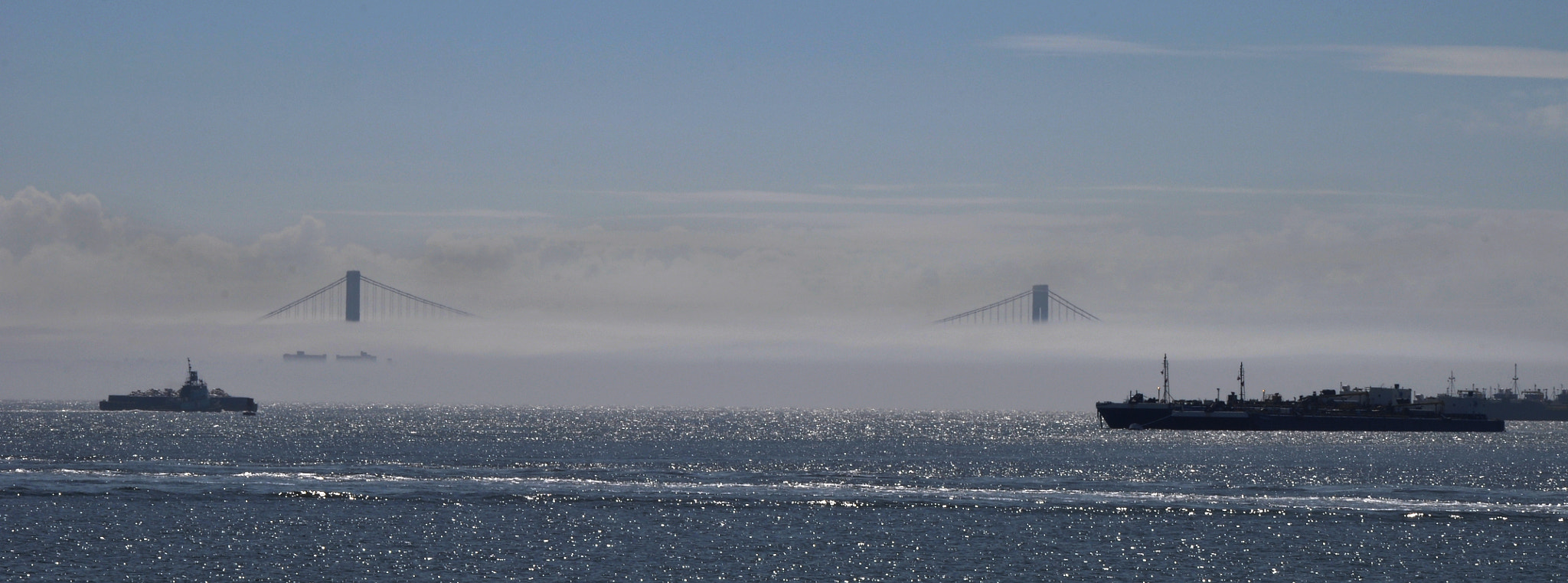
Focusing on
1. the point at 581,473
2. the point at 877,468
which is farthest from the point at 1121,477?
the point at 581,473

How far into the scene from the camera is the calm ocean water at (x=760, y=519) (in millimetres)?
57594

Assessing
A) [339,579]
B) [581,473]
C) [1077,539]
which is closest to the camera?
[339,579]

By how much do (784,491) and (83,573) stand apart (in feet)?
148

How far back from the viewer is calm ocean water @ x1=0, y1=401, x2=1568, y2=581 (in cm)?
5759

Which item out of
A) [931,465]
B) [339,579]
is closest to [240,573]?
[339,579]

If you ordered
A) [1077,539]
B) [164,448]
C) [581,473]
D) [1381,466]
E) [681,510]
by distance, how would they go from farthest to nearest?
[164,448] < [1381,466] < [581,473] < [681,510] < [1077,539]

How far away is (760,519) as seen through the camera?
74688 mm

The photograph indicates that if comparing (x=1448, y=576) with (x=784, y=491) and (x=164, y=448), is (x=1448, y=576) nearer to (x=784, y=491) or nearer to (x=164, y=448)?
(x=784, y=491)

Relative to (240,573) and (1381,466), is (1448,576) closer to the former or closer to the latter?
(240,573)

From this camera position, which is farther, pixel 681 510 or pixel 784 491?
pixel 784 491

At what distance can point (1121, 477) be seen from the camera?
109562 millimetres

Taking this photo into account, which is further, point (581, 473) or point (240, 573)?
point (581, 473)

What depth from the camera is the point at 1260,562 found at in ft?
198

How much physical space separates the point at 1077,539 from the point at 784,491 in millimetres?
27739
